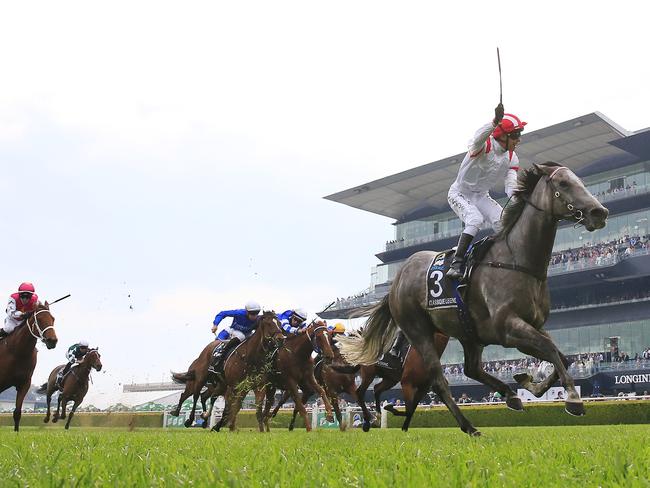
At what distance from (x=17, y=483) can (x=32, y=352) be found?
30.8 ft

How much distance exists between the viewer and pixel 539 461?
11.6 ft

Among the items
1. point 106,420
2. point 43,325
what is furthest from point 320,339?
point 106,420

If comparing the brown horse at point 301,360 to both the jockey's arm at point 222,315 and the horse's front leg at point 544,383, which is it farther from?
the horse's front leg at point 544,383

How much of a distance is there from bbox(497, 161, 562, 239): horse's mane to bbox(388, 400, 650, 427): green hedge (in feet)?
48.5

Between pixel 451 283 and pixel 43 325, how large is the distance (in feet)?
21.9

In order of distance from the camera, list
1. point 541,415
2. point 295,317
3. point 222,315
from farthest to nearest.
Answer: point 541,415 → point 295,317 → point 222,315

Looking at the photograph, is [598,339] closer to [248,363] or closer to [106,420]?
[106,420]

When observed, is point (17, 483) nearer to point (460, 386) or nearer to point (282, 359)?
point (282, 359)

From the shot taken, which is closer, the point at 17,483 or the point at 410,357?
the point at 17,483

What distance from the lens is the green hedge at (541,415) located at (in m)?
20.0

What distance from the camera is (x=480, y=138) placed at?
771 centimetres

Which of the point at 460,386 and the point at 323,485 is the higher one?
the point at 323,485

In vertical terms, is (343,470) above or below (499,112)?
below

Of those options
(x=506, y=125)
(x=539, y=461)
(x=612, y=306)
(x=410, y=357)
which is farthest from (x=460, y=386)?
(x=539, y=461)
